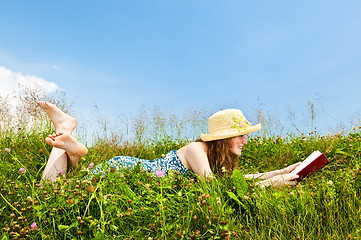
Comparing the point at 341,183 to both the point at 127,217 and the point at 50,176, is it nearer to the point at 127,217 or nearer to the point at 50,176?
the point at 127,217

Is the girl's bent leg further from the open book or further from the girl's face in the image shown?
the open book

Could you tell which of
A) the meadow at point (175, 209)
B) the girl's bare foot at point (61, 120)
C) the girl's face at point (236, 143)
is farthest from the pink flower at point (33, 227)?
the girl's face at point (236, 143)

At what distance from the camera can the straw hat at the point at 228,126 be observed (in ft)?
14.8

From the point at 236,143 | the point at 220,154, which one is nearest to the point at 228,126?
the point at 236,143

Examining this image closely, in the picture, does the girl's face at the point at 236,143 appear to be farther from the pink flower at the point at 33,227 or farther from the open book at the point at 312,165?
the pink flower at the point at 33,227

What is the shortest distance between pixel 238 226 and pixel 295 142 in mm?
3616

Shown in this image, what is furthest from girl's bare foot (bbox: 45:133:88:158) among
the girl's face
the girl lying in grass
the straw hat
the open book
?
the open book

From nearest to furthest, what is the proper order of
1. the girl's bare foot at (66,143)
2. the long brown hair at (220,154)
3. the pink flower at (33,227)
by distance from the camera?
the pink flower at (33,227), the girl's bare foot at (66,143), the long brown hair at (220,154)

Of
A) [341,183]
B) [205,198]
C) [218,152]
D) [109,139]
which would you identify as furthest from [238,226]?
[109,139]

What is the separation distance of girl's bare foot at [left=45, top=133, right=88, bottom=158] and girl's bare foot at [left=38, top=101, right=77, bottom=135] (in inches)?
11.4

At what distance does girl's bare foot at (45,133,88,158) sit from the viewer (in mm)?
4199

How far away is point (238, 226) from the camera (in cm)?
315

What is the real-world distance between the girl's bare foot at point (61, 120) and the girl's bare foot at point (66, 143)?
0.29m

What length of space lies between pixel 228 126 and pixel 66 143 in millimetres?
2161
